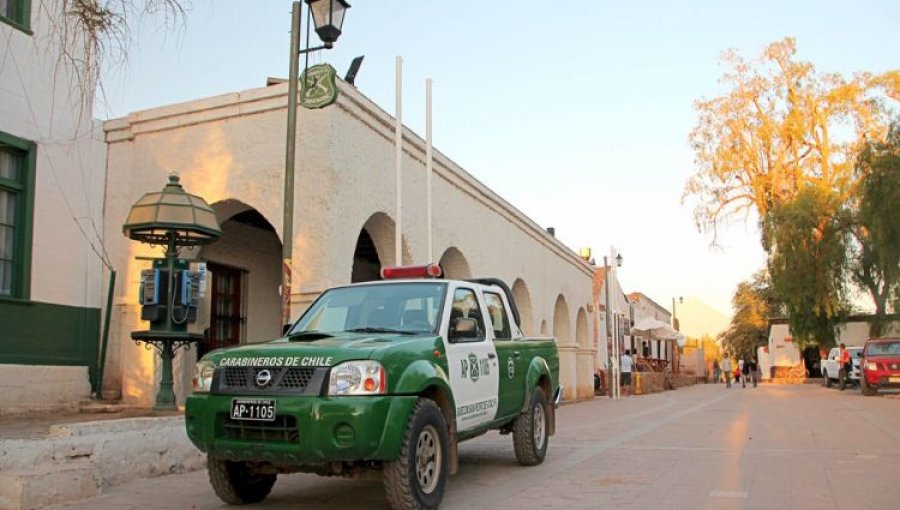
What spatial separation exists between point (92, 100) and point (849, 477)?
8.50 meters

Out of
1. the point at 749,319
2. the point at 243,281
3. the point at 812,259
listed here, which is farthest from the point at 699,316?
the point at 243,281

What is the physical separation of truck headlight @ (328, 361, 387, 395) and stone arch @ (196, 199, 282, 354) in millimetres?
9931

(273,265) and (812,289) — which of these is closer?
(273,265)

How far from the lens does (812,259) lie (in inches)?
1417

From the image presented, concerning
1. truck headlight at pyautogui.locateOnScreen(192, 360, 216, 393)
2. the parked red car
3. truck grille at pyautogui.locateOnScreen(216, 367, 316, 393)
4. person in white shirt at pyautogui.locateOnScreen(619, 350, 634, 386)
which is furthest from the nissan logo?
person in white shirt at pyautogui.locateOnScreen(619, 350, 634, 386)

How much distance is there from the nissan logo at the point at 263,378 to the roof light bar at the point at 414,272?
107 inches

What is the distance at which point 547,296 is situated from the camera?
24312 millimetres

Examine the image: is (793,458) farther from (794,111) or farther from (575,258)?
(794,111)

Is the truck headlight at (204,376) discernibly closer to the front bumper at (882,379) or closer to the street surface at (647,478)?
the street surface at (647,478)

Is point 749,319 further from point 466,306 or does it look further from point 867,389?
point 466,306

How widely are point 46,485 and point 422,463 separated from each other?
10.2 ft

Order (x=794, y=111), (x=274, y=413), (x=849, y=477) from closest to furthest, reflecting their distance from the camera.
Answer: (x=274, y=413), (x=849, y=477), (x=794, y=111)

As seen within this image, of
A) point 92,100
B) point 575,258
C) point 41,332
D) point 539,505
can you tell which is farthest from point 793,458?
point 575,258

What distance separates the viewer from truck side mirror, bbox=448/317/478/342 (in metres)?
6.99
